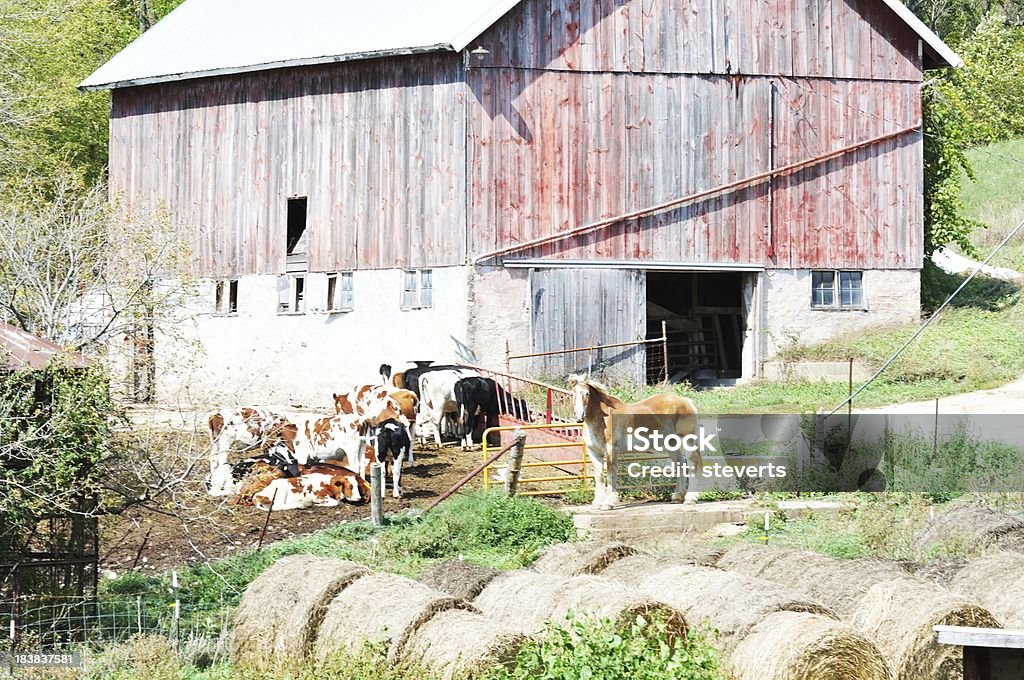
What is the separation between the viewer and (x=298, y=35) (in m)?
31.2

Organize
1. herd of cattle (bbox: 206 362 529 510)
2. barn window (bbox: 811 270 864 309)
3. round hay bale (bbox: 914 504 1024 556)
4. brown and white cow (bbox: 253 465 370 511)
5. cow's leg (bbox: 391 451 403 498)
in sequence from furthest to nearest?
barn window (bbox: 811 270 864 309) < cow's leg (bbox: 391 451 403 498) < herd of cattle (bbox: 206 362 529 510) < brown and white cow (bbox: 253 465 370 511) < round hay bale (bbox: 914 504 1024 556)

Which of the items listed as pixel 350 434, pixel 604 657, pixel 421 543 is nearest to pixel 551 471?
pixel 350 434

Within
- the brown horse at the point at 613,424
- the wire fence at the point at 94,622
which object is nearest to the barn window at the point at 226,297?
the brown horse at the point at 613,424

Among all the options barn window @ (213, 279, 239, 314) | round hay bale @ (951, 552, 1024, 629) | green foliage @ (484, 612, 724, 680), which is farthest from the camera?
barn window @ (213, 279, 239, 314)

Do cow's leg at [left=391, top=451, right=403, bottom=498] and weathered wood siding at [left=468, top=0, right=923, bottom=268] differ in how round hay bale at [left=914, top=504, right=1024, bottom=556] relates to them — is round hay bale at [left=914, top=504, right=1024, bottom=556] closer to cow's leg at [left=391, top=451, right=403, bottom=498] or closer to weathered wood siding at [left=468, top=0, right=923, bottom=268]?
cow's leg at [left=391, top=451, right=403, bottom=498]

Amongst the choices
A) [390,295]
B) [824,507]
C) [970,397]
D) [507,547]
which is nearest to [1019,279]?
[970,397]

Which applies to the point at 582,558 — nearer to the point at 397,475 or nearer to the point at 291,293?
the point at 397,475

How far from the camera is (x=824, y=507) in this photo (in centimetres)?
1888

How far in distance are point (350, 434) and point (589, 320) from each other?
791cm

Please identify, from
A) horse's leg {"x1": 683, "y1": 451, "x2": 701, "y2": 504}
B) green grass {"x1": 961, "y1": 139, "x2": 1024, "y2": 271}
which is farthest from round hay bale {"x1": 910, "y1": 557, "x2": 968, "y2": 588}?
green grass {"x1": 961, "y1": 139, "x2": 1024, "y2": 271}

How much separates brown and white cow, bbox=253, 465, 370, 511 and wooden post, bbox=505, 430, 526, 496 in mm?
2174

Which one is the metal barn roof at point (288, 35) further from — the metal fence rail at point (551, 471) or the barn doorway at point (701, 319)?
the metal fence rail at point (551, 471)

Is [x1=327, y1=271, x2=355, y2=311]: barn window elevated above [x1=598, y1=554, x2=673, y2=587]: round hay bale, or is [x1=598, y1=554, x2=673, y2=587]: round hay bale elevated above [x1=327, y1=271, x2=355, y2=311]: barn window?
[x1=327, y1=271, x2=355, y2=311]: barn window

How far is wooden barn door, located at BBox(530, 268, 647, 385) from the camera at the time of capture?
2800 cm
